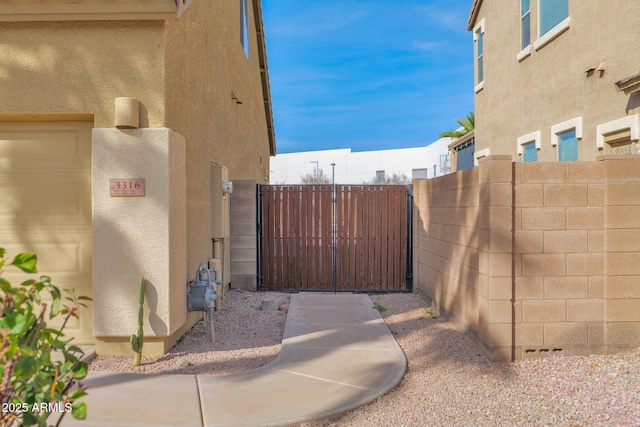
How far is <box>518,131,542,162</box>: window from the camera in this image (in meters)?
10.6

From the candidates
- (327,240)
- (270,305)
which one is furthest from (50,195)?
(327,240)

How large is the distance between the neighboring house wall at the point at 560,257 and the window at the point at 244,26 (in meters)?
8.49

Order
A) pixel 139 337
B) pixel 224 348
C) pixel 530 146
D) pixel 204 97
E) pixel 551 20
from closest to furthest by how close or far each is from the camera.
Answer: pixel 139 337 → pixel 224 348 → pixel 204 97 → pixel 551 20 → pixel 530 146

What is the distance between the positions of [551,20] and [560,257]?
641cm

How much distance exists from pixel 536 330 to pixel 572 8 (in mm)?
6405

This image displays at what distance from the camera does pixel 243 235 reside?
10125 millimetres

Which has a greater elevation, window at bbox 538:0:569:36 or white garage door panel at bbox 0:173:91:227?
window at bbox 538:0:569:36

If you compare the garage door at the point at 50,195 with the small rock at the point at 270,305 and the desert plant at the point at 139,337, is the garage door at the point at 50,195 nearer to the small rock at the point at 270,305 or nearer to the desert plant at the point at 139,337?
the desert plant at the point at 139,337

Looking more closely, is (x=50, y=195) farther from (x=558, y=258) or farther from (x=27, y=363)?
(x=558, y=258)

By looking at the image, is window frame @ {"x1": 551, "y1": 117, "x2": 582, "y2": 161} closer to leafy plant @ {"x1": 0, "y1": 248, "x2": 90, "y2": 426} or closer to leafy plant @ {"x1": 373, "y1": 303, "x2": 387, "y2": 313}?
leafy plant @ {"x1": 373, "y1": 303, "x2": 387, "y2": 313}

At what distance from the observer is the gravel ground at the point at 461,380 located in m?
4.24

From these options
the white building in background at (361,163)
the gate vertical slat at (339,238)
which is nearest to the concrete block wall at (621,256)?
the gate vertical slat at (339,238)

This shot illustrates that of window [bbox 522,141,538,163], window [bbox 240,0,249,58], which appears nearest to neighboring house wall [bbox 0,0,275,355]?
window [bbox 240,0,249,58]

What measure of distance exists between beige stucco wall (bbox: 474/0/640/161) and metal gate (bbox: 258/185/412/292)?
3385mm
